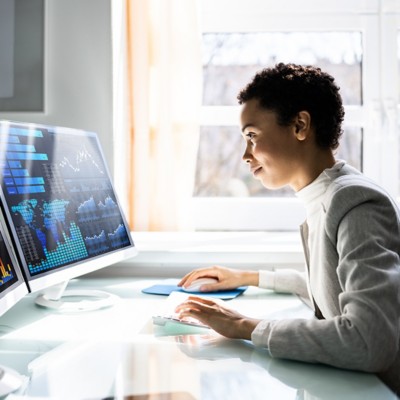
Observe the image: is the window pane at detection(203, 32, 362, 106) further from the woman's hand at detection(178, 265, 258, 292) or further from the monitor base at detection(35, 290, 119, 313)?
the monitor base at detection(35, 290, 119, 313)

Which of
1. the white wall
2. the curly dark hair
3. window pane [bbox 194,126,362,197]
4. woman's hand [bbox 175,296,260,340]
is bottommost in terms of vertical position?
woman's hand [bbox 175,296,260,340]

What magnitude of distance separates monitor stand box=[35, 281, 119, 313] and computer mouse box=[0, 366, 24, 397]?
0.46m

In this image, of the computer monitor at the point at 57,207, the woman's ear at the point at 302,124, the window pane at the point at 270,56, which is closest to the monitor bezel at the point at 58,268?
the computer monitor at the point at 57,207

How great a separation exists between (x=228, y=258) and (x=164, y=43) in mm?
823

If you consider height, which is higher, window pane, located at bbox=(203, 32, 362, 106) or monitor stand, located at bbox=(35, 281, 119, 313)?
window pane, located at bbox=(203, 32, 362, 106)

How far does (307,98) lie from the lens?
1246 mm

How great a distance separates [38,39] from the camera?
6.35 feet

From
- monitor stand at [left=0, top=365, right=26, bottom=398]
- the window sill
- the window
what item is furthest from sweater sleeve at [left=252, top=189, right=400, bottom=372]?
the window

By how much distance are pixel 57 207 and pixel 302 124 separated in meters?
0.59

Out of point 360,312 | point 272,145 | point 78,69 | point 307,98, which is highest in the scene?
point 78,69

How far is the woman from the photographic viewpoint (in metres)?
0.94

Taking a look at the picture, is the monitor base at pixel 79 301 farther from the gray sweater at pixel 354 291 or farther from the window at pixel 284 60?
the window at pixel 284 60

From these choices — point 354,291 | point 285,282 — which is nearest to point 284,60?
point 285,282

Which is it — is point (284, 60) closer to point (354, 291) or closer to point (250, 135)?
point (250, 135)
